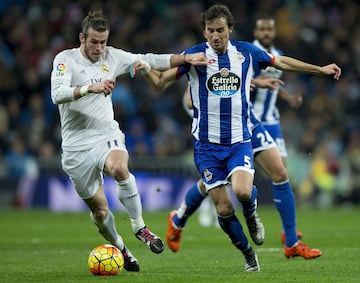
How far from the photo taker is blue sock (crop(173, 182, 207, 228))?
11.6 metres

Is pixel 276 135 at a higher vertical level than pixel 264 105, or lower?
lower

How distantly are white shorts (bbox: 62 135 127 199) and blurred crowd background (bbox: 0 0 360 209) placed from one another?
10.5 meters

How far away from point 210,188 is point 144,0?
49.3 feet

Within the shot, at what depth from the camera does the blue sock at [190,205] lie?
1157 centimetres

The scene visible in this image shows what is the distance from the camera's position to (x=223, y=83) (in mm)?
9555

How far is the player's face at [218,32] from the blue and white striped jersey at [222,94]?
12 cm

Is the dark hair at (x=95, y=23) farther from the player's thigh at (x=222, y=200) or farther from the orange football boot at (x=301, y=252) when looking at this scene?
the orange football boot at (x=301, y=252)

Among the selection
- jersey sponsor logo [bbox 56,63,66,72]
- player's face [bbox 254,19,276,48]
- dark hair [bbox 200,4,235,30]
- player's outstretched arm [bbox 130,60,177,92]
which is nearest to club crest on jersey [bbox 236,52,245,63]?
dark hair [bbox 200,4,235,30]

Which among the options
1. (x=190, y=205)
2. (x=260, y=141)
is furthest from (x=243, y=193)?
(x=190, y=205)

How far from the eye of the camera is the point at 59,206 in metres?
20.4

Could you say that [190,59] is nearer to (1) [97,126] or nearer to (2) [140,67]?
(2) [140,67]

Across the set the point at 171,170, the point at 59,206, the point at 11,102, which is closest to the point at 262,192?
the point at 171,170

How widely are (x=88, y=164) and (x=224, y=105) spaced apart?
1.47 m

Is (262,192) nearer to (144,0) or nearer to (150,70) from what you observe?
(144,0)
